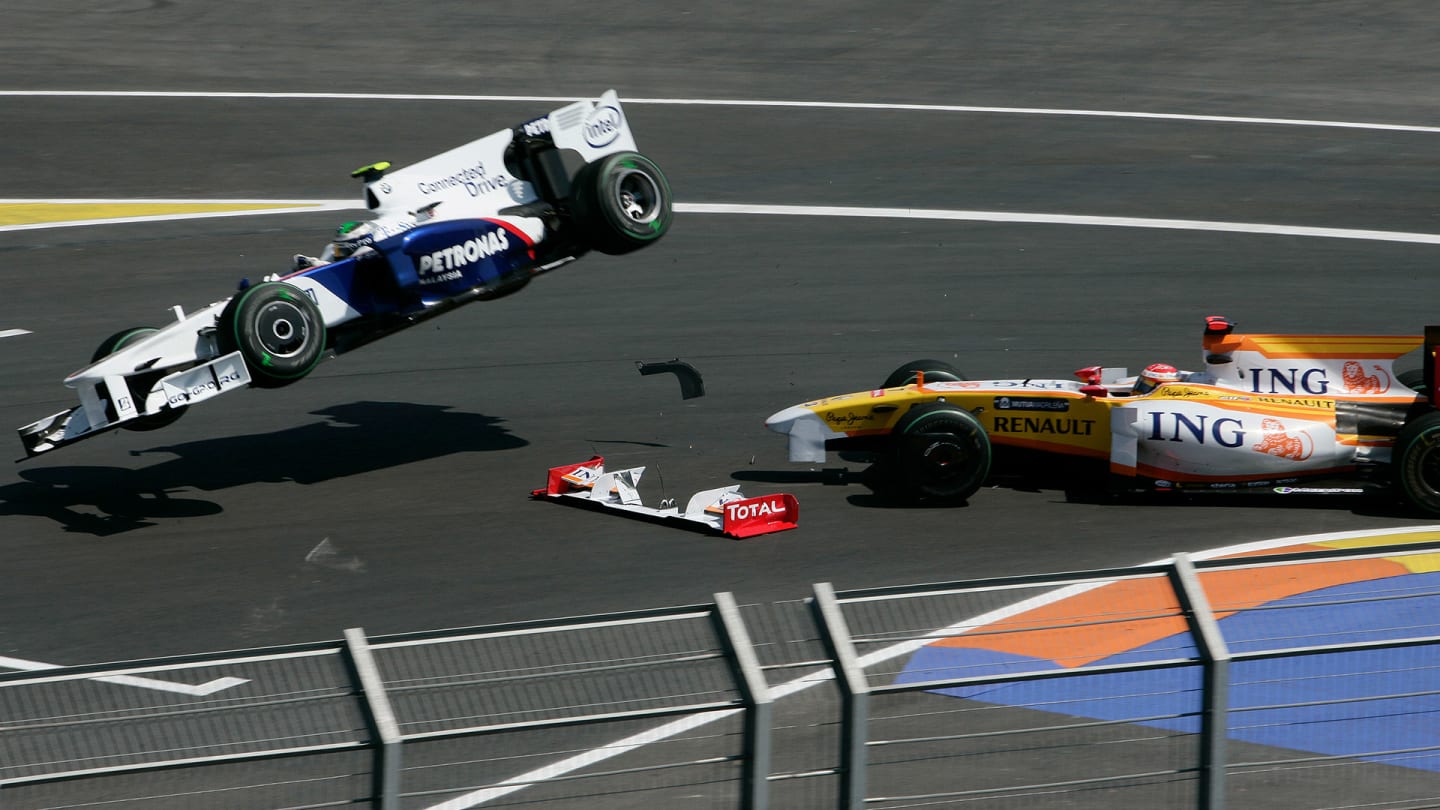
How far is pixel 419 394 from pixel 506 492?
3.12 m

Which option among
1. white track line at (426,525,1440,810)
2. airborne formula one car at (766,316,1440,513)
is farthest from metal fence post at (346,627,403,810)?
airborne formula one car at (766,316,1440,513)

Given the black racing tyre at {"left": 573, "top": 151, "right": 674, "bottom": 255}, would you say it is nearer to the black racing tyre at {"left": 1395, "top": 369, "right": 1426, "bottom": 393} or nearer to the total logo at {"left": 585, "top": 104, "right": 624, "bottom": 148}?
the total logo at {"left": 585, "top": 104, "right": 624, "bottom": 148}

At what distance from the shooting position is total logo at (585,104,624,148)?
49.3 ft

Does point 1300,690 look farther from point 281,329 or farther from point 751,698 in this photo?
point 281,329

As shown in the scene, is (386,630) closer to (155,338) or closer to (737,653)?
(155,338)

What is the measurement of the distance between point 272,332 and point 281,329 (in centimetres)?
8

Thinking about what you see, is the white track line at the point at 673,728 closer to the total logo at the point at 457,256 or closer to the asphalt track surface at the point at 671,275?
the asphalt track surface at the point at 671,275

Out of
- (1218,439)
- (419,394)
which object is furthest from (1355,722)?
(419,394)

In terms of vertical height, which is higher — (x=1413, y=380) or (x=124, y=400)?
(x=124, y=400)

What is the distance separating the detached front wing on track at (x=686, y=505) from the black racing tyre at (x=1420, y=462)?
4.64 meters

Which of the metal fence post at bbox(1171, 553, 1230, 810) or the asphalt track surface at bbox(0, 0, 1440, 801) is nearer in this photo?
the metal fence post at bbox(1171, 553, 1230, 810)

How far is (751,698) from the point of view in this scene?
5.72 m

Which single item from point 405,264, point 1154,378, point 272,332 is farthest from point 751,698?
point 405,264

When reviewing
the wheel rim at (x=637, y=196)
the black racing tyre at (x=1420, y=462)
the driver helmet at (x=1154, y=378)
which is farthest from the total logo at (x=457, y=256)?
the black racing tyre at (x=1420, y=462)
